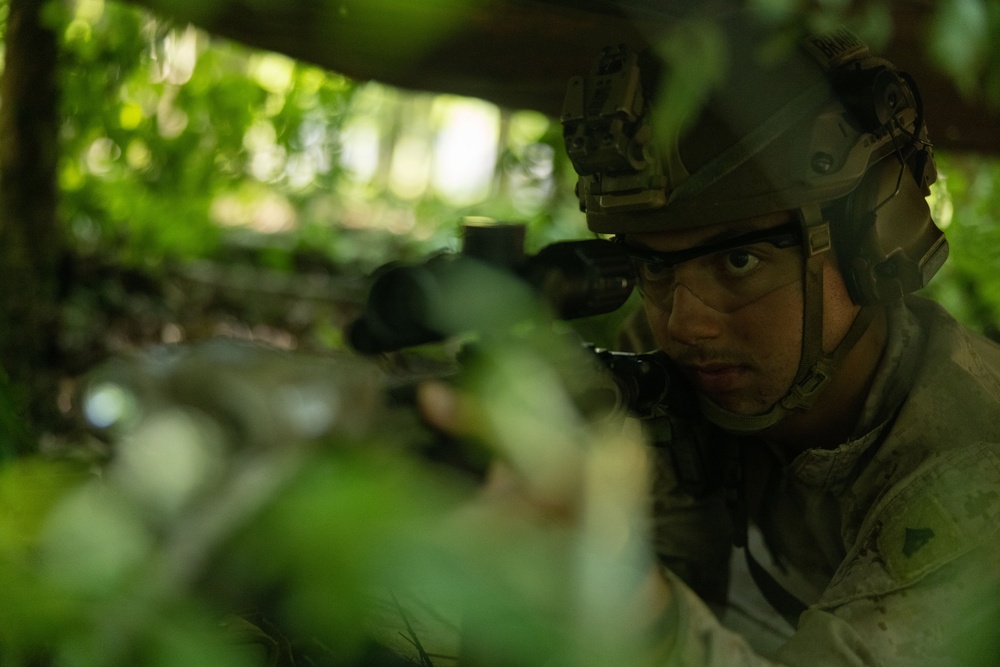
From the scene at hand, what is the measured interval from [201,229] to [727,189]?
2.95m

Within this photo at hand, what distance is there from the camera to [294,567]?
473 millimetres

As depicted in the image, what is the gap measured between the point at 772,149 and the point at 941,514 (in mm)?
543

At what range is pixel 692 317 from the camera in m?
1.40

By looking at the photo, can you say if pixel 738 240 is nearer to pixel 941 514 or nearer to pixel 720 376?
pixel 720 376

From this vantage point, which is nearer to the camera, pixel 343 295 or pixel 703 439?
pixel 703 439

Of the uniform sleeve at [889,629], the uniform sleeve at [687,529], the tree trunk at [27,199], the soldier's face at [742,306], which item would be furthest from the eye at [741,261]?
the tree trunk at [27,199]

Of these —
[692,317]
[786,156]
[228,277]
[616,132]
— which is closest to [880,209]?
[786,156]

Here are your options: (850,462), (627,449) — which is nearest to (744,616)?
(850,462)

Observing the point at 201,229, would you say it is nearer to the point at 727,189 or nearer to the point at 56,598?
the point at 727,189

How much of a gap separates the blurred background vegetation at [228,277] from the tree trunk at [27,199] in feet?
0.15

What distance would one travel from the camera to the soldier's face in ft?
4.49

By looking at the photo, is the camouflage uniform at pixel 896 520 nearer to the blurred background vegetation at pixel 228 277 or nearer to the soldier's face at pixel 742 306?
the soldier's face at pixel 742 306

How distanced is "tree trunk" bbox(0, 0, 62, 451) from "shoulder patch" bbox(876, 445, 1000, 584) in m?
2.12

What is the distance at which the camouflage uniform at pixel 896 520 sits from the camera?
1.14 m
